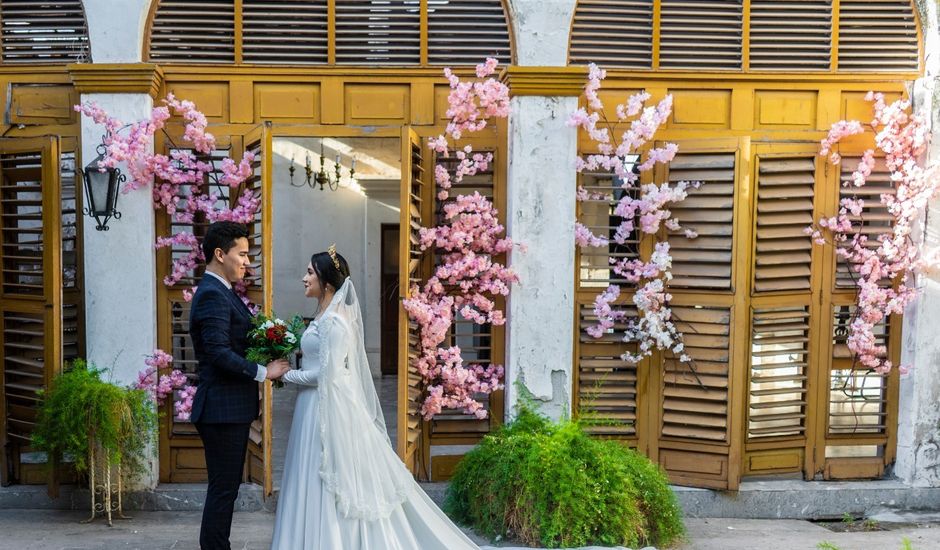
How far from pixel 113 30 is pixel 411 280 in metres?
2.89

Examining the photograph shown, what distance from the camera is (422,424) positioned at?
6691 mm

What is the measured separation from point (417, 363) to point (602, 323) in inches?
57.5

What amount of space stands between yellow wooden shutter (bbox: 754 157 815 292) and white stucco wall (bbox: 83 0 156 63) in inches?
190

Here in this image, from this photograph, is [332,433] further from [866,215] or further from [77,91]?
[866,215]

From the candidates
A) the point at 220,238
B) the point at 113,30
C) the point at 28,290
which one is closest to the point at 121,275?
the point at 28,290

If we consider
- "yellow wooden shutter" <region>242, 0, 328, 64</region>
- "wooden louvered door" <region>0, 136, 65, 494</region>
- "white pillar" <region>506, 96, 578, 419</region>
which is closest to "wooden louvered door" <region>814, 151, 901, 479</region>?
"white pillar" <region>506, 96, 578, 419</region>

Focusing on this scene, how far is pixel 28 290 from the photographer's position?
21.4 feet

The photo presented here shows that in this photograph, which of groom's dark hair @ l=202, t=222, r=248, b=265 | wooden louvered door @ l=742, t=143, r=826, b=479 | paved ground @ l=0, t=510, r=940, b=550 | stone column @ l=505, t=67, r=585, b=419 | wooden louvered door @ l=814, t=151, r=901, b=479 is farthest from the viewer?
wooden louvered door @ l=814, t=151, r=901, b=479

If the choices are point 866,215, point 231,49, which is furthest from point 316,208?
point 866,215

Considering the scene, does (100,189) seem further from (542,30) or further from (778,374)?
(778,374)

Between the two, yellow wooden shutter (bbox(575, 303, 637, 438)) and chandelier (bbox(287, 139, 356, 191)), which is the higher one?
chandelier (bbox(287, 139, 356, 191))

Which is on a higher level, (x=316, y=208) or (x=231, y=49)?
(x=231, y=49)

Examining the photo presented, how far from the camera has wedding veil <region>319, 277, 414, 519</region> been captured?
4.72 m

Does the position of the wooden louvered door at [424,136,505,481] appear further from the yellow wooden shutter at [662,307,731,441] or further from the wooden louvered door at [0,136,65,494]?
the wooden louvered door at [0,136,65,494]
